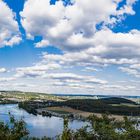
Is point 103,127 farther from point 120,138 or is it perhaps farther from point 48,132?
point 48,132

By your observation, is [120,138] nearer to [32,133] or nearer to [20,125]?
[20,125]

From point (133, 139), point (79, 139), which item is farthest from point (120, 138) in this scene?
point (79, 139)

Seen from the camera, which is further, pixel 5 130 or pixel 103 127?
pixel 103 127

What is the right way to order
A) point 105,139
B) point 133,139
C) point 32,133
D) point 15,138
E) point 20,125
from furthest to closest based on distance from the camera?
point 32,133 < point 105,139 < point 133,139 < point 20,125 < point 15,138

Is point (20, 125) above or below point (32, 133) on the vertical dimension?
above

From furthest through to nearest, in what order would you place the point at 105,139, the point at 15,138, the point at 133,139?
the point at 105,139 < the point at 133,139 < the point at 15,138

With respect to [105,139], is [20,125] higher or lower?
higher

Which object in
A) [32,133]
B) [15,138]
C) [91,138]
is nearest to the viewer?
[15,138]

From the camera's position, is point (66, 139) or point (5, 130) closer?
point (66, 139)

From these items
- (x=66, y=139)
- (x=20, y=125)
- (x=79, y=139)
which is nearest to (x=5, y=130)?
(x=20, y=125)
